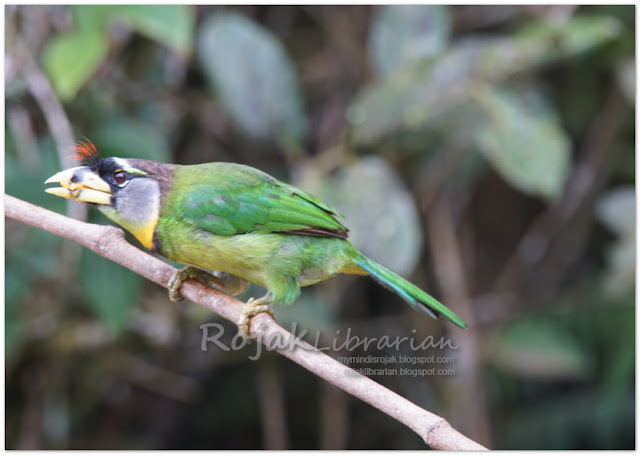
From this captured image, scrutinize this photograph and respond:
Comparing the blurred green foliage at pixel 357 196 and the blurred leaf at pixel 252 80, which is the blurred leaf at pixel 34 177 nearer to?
the blurred green foliage at pixel 357 196

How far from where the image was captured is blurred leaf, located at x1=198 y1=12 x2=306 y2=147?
2.37 meters

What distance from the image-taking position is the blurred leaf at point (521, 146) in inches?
85.4

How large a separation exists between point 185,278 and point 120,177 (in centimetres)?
25

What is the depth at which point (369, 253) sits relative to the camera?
2049 mm

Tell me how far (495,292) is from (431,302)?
1811 mm

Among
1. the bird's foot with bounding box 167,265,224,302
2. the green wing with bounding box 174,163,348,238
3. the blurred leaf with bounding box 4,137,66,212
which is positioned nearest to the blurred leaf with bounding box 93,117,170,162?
the blurred leaf with bounding box 4,137,66,212

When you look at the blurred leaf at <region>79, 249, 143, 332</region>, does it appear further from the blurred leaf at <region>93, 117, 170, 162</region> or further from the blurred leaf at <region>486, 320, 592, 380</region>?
the blurred leaf at <region>486, 320, 592, 380</region>

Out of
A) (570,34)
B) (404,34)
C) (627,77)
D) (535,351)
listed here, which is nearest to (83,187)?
(404,34)

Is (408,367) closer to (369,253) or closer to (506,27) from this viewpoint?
(369,253)

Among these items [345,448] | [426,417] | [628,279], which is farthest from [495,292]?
[426,417]

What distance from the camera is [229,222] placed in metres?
1.43

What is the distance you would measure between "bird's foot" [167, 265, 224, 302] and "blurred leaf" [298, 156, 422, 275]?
1.68ft

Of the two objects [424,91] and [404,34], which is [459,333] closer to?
[424,91]

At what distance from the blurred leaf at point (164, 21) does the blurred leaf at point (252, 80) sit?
0.30 m
